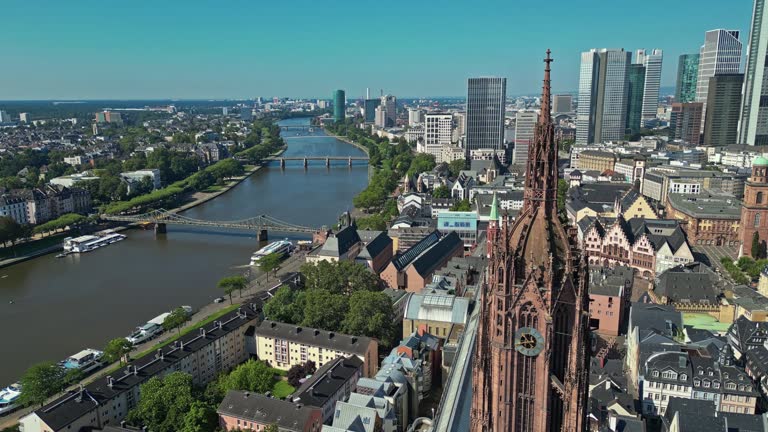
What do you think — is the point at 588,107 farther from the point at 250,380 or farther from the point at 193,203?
the point at 250,380

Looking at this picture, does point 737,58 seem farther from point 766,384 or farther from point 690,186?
point 766,384

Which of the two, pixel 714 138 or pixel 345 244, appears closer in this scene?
pixel 345 244

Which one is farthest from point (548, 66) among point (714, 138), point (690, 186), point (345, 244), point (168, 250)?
point (714, 138)

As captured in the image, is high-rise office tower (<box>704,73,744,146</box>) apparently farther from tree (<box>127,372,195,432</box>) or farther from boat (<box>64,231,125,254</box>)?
tree (<box>127,372,195,432</box>)

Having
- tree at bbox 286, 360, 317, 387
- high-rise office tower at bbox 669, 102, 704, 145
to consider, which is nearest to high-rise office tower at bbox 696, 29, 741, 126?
high-rise office tower at bbox 669, 102, 704, 145

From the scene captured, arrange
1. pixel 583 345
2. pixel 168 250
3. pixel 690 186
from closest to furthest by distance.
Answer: pixel 583 345 → pixel 168 250 → pixel 690 186

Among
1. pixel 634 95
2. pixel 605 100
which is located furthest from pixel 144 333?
pixel 634 95
